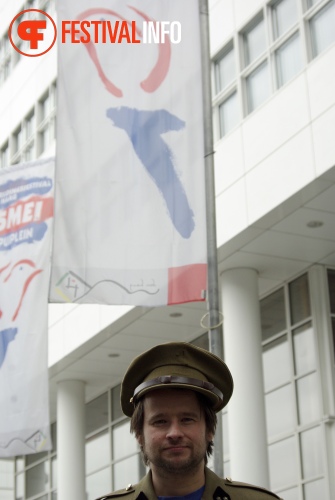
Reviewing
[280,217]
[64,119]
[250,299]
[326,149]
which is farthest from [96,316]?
[64,119]

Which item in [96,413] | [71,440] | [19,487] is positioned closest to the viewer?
[71,440]

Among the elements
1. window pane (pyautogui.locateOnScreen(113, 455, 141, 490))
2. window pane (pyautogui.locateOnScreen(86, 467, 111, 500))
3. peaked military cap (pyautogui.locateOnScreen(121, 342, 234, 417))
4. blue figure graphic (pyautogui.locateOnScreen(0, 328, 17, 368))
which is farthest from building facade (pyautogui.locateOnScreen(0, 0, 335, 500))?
peaked military cap (pyautogui.locateOnScreen(121, 342, 234, 417))

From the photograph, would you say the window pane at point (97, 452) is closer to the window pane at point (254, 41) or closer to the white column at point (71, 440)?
the white column at point (71, 440)

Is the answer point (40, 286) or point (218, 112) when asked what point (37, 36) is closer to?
point (218, 112)

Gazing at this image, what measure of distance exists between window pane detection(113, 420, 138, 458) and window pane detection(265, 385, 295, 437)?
22.4ft

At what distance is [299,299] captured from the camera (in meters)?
18.9

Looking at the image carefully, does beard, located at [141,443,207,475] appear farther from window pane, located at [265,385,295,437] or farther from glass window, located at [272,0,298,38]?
window pane, located at [265,385,295,437]

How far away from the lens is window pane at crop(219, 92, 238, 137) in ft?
58.0

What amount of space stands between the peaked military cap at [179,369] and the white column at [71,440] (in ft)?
72.9

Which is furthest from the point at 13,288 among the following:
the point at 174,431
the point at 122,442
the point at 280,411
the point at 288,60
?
the point at 122,442

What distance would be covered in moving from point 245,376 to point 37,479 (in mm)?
15627

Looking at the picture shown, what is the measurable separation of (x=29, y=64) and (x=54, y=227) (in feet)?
58.7

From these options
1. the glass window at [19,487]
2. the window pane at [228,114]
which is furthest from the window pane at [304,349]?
the glass window at [19,487]

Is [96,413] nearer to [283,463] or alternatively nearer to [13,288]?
[283,463]
